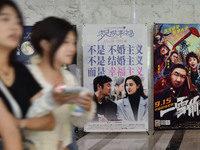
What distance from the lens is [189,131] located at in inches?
248

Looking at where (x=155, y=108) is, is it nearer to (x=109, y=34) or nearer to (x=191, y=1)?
(x=109, y=34)

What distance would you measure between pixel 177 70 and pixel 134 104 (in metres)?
1.12

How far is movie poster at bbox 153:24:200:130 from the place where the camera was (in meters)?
6.14

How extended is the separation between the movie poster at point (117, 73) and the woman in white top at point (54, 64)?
4.63 meters

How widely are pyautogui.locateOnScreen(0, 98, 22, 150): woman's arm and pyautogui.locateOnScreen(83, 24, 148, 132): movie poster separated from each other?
495 cm

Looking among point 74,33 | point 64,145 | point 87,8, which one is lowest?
point 64,145

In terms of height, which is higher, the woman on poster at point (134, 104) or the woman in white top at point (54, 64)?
the woman in white top at point (54, 64)

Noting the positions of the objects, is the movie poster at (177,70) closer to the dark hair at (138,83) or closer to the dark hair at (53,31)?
the dark hair at (138,83)

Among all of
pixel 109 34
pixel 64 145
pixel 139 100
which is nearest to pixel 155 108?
pixel 139 100

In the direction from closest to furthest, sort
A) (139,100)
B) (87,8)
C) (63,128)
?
(63,128)
(139,100)
(87,8)

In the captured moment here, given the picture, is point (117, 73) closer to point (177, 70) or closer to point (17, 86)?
point (177, 70)

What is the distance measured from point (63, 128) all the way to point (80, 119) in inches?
3.6

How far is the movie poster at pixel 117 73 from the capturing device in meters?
5.99

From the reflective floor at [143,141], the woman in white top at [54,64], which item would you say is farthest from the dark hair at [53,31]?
the reflective floor at [143,141]
